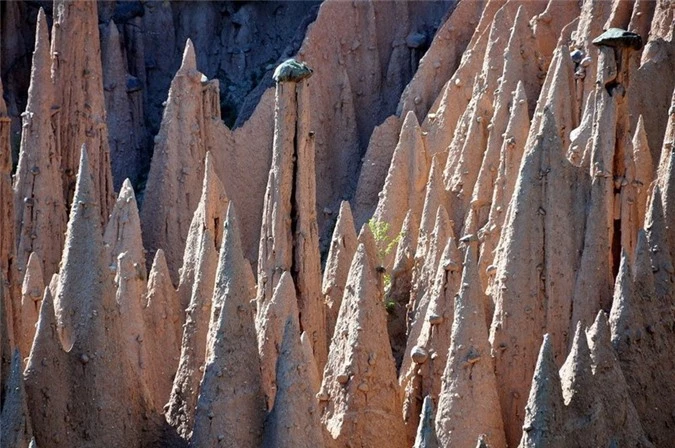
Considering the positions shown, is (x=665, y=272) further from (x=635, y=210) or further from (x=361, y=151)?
(x=361, y=151)

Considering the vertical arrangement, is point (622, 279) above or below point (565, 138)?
below

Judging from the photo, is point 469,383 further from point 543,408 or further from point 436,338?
point 543,408

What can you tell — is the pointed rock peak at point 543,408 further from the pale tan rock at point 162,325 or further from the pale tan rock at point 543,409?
the pale tan rock at point 162,325

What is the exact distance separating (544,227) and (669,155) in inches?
81.4

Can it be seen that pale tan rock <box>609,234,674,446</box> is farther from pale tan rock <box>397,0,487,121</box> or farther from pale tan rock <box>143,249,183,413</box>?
pale tan rock <box>397,0,487,121</box>

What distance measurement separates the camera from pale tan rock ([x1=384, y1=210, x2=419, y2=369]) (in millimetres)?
24266

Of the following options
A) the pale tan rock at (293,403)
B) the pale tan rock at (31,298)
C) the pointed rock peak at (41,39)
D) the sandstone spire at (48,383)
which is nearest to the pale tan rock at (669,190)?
the pale tan rock at (293,403)

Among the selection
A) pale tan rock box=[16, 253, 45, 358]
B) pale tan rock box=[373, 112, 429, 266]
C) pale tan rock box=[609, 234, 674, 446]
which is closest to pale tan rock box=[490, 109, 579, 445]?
pale tan rock box=[609, 234, 674, 446]

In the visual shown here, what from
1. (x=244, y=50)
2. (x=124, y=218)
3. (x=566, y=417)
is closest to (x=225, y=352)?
(x=566, y=417)

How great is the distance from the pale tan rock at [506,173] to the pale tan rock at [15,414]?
5895 millimetres

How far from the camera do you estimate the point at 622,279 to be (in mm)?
20656

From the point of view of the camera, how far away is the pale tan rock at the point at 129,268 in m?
23.2

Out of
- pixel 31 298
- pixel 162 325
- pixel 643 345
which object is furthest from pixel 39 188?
pixel 643 345

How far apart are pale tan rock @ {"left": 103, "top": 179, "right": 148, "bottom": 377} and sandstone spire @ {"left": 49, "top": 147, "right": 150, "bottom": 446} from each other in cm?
100
